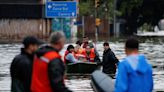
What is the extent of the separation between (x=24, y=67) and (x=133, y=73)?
1894mm

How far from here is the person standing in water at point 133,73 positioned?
342 inches

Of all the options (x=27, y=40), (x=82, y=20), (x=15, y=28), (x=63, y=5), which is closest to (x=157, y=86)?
(x=27, y=40)

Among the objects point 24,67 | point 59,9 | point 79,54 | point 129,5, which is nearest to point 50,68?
point 24,67

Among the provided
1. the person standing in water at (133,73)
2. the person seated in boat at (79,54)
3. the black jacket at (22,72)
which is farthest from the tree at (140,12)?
Answer: the person standing in water at (133,73)

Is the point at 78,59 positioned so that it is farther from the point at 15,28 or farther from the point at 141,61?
the point at 15,28

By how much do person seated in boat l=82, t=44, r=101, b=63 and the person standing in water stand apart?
49.6ft

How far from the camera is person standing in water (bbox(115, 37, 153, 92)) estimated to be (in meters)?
8.70

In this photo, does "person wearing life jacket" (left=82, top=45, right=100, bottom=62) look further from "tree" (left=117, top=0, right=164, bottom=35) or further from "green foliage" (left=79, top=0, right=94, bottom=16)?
"tree" (left=117, top=0, right=164, bottom=35)

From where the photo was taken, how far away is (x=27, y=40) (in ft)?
31.6

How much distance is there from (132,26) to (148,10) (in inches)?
155

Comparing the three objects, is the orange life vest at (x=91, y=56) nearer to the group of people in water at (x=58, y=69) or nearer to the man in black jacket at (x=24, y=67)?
the man in black jacket at (x=24, y=67)

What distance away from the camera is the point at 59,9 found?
64.3 meters

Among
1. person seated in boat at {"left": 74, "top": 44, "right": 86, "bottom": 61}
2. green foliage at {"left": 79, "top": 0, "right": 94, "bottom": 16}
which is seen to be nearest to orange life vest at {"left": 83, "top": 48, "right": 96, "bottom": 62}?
person seated in boat at {"left": 74, "top": 44, "right": 86, "bottom": 61}

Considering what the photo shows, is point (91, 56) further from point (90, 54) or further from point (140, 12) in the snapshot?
point (140, 12)
